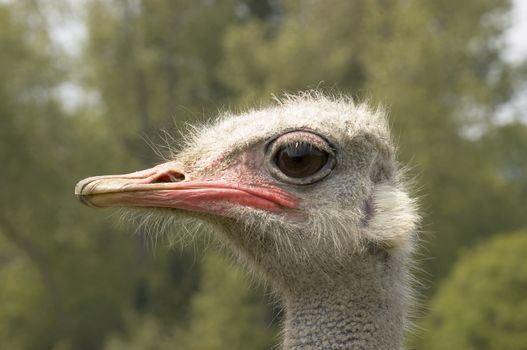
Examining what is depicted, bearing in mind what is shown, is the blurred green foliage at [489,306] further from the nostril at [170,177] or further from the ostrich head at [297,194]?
the nostril at [170,177]

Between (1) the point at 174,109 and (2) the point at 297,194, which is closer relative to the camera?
(2) the point at 297,194

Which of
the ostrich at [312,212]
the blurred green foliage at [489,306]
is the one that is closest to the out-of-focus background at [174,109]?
the blurred green foliage at [489,306]

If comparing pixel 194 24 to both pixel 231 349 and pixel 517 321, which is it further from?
pixel 517 321

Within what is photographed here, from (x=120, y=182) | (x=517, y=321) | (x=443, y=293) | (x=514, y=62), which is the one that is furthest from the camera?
(x=514, y=62)

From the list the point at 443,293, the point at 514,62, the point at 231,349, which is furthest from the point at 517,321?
the point at 514,62

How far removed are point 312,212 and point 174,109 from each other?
13699 mm

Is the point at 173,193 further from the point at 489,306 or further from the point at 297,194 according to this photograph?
the point at 489,306

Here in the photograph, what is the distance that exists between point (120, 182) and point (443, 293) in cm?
1289

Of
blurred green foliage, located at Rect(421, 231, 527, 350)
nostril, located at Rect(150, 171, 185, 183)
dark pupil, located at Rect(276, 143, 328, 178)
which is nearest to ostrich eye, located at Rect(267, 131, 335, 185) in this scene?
dark pupil, located at Rect(276, 143, 328, 178)

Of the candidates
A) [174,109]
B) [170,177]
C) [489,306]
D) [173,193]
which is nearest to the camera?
[173,193]

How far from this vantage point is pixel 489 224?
2105 cm

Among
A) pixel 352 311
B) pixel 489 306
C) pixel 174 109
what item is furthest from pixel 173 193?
pixel 174 109

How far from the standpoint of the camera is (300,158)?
295 cm

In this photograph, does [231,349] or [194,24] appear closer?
[231,349]
